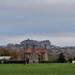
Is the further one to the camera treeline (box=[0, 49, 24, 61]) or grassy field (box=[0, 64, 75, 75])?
treeline (box=[0, 49, 24, 61])

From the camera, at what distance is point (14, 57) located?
176750 mm

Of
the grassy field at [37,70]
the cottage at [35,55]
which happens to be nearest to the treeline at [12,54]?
the cottage at [35,55]

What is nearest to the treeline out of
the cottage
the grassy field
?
the cottage

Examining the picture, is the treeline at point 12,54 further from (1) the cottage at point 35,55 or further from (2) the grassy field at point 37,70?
(2) the grassy field at point 37,70

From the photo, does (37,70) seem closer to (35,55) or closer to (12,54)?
(35,55)

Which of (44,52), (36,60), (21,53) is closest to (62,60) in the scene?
(36,60)

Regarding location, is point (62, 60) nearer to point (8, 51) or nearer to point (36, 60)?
point (36, 60)

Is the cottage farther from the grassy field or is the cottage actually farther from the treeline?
the grassy field

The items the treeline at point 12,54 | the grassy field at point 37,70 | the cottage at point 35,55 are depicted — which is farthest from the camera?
the treeline at point 12,54

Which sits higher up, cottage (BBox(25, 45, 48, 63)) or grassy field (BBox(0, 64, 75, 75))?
cottage (BBox(25, 45, 48, 63))

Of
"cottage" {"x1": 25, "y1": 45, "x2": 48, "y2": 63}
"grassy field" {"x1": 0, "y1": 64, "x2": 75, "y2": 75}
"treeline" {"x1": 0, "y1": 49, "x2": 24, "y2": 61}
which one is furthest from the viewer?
"treeline" {"x1": 0, "y1": 49, "x2": 24, "y2": 61}

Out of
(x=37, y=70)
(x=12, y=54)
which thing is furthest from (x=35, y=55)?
(x=37, y=70)

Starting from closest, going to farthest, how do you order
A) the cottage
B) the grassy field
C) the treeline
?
the grassy field → the cottage → the treeline

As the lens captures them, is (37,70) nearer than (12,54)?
Yes
